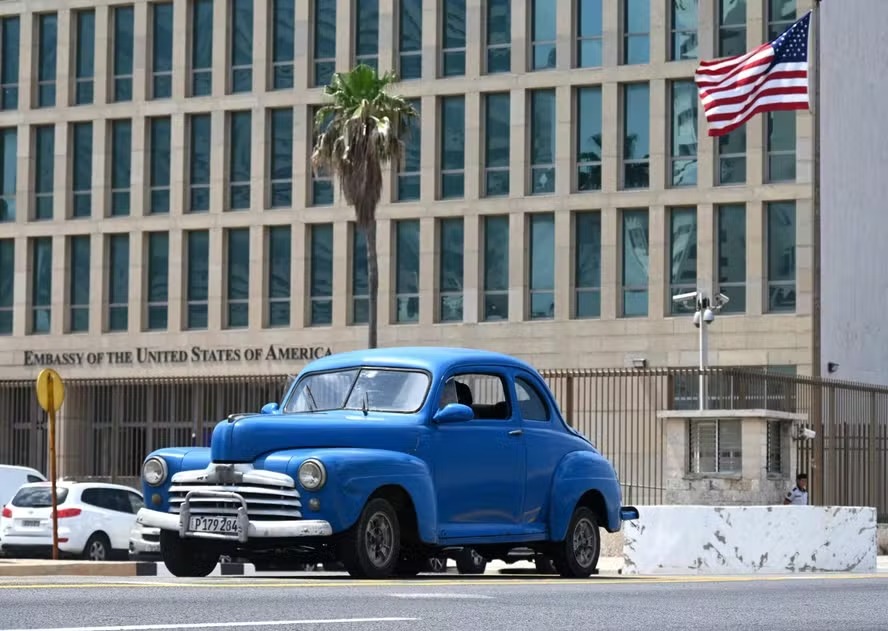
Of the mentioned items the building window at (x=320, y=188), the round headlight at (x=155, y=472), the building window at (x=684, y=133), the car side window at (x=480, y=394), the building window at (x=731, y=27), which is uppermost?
the building window at (x=731, y=27)

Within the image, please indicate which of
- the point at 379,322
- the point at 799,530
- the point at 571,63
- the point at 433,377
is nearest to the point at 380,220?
the point at 379,322

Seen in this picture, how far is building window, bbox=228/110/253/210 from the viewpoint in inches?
2063

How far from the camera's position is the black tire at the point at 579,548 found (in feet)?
57.7

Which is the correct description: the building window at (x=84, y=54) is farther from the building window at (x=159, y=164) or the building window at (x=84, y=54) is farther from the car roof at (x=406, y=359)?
the car roof at (x=406, y=359)

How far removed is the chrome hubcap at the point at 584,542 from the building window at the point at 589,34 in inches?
1261

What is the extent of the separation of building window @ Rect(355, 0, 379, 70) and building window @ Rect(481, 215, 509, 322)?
17.7 ft

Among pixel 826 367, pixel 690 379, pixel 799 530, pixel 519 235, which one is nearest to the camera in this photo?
pixel 799 530

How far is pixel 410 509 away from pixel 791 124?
108 ft

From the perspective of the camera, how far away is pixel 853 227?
4803cm

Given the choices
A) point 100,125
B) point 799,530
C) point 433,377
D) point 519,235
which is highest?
point 100,125

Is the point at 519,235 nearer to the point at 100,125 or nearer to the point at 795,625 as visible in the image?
the point at 100,125

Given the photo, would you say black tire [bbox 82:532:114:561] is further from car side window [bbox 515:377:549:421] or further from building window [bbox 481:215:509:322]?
building window [bbox 481:215:509:322]

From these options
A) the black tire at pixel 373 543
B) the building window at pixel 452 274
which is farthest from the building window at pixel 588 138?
the black tire at pixel 373 543

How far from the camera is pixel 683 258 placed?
47.7 metres
